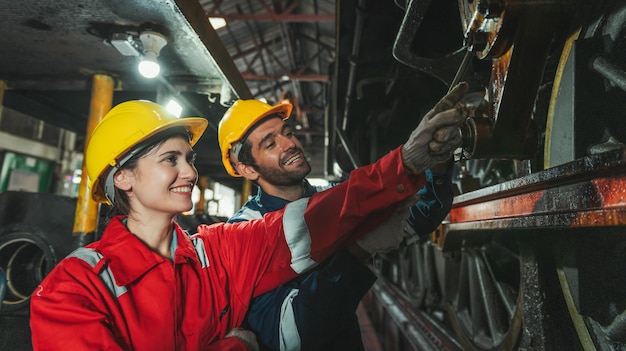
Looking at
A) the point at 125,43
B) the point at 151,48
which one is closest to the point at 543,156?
the point at 151,48

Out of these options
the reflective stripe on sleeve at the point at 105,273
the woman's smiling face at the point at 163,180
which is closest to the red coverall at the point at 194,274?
the reflective stripe on sleeve at the point at 105,273

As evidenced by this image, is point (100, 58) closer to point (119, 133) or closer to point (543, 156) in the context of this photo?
point (119, 133)

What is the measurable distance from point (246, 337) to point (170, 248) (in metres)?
0.46

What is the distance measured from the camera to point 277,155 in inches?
71.7

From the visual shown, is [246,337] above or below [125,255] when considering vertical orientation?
below

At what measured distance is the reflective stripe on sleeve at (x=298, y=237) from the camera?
137 centimetres

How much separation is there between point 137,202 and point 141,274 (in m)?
0.34

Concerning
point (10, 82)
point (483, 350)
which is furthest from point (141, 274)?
point (10, 82)

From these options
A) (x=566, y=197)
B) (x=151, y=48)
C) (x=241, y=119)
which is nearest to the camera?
(x=566, y=197)

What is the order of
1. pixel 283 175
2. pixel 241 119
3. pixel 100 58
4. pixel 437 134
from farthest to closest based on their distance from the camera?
1. pixel 100 58
2. pixel 241 119
3. pixel 283 175
4. pixel 437 134

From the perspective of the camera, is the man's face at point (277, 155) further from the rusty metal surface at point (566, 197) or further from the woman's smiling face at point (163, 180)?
the rusty metal surface at point (566, 197)

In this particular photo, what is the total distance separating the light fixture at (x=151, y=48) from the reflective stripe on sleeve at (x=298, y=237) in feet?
5.42

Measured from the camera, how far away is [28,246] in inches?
131

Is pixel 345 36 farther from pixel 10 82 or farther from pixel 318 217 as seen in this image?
pixel 10 82
